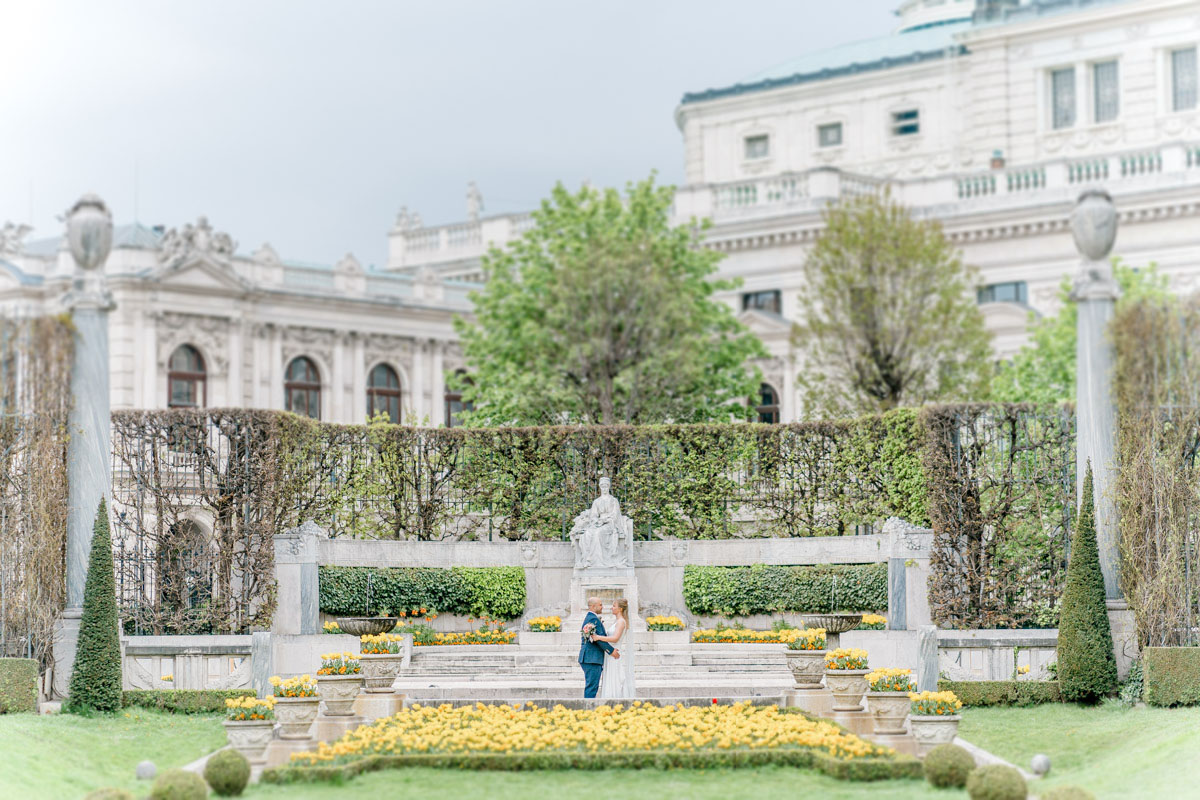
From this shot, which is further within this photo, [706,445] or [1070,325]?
[1070,325]

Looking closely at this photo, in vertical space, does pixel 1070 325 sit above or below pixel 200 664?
above

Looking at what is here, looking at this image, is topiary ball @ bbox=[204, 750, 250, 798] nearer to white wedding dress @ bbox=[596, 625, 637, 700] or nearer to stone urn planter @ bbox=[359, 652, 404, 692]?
stone urn planter @ bbox=[359, 652, 404, 692]

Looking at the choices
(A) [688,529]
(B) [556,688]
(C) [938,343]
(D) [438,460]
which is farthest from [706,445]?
(C) [938,343]

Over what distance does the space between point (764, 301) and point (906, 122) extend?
9.73 m

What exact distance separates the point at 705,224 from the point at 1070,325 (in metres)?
11.6

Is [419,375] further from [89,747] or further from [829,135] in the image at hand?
[89,747]

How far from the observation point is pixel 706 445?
37.9 metres

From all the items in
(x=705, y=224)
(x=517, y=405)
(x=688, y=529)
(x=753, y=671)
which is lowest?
(x=753, y=671)

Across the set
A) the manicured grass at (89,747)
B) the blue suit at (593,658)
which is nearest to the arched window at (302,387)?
the manicured grass at (89,747)

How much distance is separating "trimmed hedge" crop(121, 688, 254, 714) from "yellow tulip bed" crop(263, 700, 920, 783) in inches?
153

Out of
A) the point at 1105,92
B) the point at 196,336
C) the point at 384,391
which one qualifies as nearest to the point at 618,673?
the point at 196,336

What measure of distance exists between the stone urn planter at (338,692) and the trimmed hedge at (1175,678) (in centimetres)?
1155

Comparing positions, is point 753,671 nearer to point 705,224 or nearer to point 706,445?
point 706,445

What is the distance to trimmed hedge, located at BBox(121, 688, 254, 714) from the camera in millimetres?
25797
